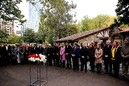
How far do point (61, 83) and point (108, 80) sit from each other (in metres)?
2.48

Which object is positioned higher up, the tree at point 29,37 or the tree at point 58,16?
the tree at point 58,16

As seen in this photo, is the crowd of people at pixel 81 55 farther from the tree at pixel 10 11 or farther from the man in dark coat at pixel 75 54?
the tree at pixel 10 11

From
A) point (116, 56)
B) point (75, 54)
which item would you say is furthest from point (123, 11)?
point (116, 56)

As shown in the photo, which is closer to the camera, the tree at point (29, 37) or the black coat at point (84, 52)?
the black coat at point (84, 52)

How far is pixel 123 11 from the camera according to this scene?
118 feet

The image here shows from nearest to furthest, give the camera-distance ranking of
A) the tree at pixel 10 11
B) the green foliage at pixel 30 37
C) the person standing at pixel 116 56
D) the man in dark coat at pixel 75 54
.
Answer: the person standing at pixel 116 56 < the man in dark coat at pixel 75 54 < the tree at pixel 10 11 < the green foliage at pixel 30 37

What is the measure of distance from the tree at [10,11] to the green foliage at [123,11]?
1492cm

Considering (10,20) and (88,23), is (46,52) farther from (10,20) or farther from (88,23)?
(88,23)

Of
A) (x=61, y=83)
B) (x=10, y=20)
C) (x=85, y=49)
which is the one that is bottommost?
(x=61, y=83)

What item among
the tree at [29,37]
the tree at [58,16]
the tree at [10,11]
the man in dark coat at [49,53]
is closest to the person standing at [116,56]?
the man in dark coat at [49,53]

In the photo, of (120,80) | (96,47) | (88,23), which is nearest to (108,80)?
(120,80)

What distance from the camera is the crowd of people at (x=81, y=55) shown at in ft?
49.9

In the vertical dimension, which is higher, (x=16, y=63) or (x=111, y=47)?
(x=111, y=47)

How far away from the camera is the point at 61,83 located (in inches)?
519
